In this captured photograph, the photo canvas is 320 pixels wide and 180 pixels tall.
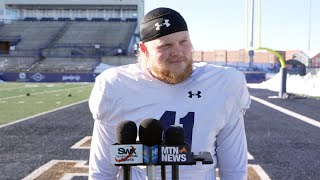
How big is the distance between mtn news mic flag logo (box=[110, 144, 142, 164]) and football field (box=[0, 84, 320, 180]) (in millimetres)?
3712

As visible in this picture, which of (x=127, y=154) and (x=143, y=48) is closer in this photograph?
(x=127, y=154)

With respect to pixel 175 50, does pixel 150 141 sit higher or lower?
lower

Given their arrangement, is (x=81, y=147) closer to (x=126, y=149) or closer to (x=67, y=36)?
(x=126, y=149)

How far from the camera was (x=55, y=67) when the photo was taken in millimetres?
41062

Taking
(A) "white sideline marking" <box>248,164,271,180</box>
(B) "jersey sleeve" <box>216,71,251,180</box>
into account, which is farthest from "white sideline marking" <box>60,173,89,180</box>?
(B) "jersey sleeve" <box>216,71,251,180</box>

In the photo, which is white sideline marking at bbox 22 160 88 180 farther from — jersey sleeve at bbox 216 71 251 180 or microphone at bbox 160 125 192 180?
microphone at bbox 160 125 192 180

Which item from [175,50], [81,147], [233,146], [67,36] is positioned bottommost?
[81,147]

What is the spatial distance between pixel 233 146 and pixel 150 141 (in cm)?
70

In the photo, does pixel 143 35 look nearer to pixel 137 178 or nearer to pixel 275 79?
pixel 137 178

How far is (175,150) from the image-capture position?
1480 mm

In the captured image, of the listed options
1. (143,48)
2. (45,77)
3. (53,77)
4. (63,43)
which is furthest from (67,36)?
(143,48)

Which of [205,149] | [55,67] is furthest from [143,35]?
[55,67]

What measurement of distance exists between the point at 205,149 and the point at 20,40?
48606 mm

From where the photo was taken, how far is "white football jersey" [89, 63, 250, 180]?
78.3 inches
